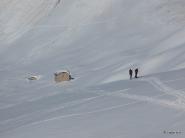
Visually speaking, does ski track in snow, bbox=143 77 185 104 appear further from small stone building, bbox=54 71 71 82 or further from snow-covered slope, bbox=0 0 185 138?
small stone building, bbox=54 71 71 82

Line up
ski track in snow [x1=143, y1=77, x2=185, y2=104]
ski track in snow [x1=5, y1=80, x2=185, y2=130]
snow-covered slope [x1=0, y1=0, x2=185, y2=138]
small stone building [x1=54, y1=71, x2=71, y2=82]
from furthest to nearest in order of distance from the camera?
1. small stone building [x1=54, y1=71, x2=71, y2=82]
2. ski track in snow [x1=143, y1=77, x2=185, y2=104]
3. ski track in snow [x1=5, y1=80, x2=185, y2=130]
4. snow-covered slope [x1=0, y1=0, x2=185, y2=138]

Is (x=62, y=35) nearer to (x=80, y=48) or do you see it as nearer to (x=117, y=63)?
(x=80, y=48)

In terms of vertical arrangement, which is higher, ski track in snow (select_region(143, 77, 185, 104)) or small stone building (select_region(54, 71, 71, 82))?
small stone building (select_region(54, 71, 71, 82))

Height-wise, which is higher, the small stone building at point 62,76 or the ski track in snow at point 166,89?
the small stone building at point 62,76

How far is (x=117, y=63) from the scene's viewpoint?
5109 cm

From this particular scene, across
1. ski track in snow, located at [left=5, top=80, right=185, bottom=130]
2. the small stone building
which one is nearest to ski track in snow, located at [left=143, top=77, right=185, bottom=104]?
ski track in snow, located at [left=5, top=80, right=185, bottom=130]

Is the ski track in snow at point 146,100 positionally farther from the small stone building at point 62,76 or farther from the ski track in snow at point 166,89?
the small stone building at point 62,76

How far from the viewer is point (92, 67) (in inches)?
2085

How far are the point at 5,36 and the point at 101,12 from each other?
17470mm

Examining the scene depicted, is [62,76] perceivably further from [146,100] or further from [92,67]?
[146,100]

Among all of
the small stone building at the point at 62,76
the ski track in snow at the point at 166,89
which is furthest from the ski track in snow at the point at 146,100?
the small stone building at the point at 62,76

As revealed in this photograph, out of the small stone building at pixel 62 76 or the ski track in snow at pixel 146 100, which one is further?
the small stone building at pixel 62 76

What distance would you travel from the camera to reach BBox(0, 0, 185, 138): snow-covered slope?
24906 millimetres

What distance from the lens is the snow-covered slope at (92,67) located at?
2491 cm
